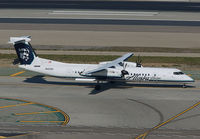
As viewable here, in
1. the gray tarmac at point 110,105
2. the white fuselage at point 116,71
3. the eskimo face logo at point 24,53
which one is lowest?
the gray tarmac at point 110,105

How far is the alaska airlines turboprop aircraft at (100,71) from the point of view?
44.7 meters

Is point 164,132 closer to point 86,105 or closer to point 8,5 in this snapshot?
point 86,105

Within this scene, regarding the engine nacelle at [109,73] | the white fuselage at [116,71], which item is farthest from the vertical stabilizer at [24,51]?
the engine nacelle at [109,73]

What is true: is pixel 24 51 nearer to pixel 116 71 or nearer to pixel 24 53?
pixel 24 53

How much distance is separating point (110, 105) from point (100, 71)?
641 cm

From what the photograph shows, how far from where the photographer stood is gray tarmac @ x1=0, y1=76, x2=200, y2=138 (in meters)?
31.6

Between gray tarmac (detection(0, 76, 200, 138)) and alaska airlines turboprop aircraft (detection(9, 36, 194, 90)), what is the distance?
1.50 metres

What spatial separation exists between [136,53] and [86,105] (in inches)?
1205

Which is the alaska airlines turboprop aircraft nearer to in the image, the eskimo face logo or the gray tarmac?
the eskimo face logo

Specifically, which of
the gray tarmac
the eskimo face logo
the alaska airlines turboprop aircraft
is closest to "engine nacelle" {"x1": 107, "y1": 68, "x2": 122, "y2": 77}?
the alaska airlines turboprop aircraft

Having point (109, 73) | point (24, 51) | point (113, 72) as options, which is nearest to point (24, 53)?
point (24, 51)

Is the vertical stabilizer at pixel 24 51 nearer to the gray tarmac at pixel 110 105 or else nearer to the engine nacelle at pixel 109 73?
the gray tarmac at pixel 110 105

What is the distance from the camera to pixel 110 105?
39062 millimetres

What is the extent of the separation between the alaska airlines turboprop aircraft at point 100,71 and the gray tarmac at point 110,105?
4.94ft
